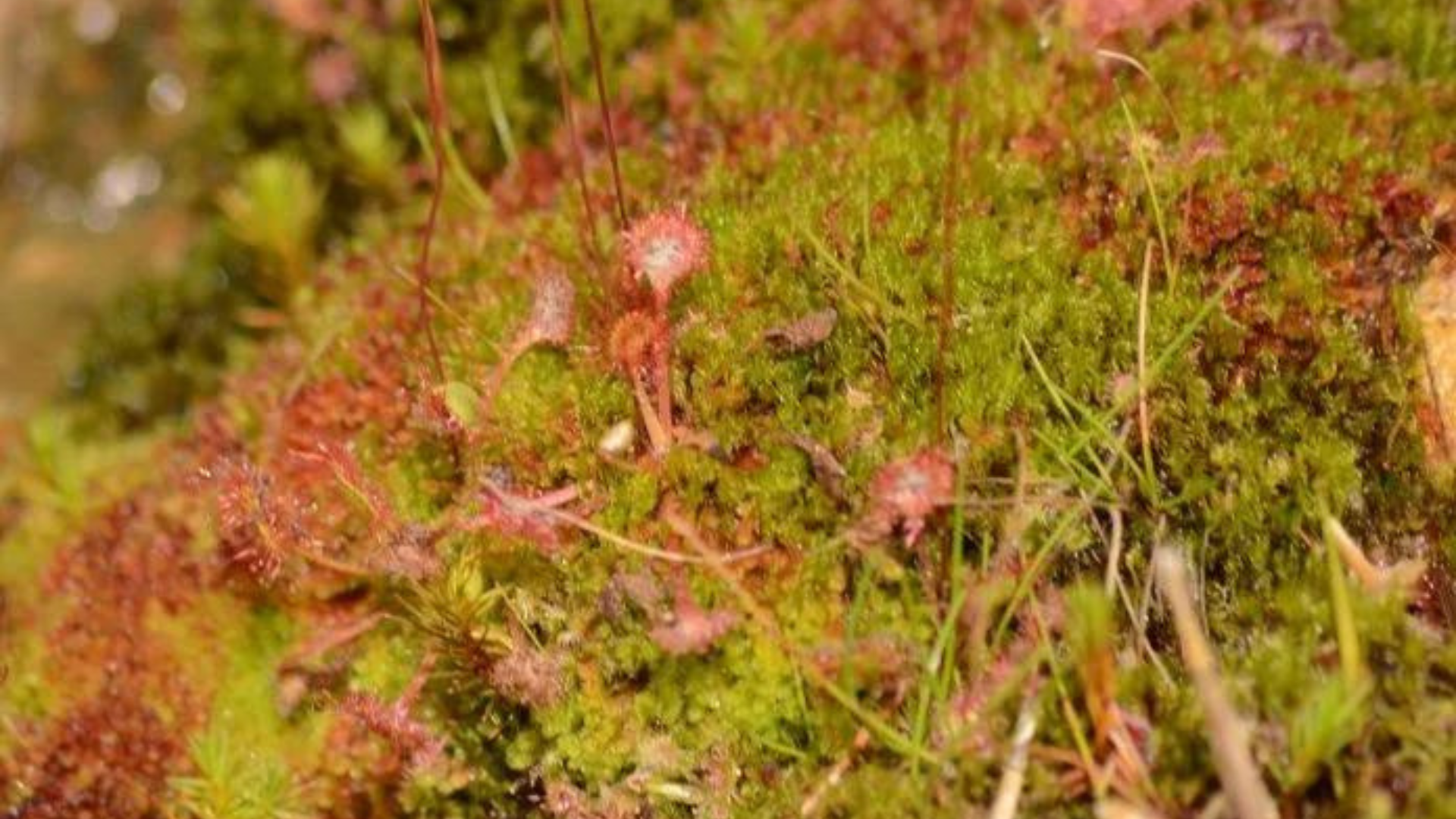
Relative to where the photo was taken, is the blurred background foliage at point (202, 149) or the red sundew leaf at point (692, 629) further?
the blurred background foliage at point (202, 149)

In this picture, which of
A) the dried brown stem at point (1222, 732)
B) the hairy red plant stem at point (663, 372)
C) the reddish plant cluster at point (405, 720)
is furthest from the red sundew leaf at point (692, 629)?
the dried brown stem at point (1222, 732)

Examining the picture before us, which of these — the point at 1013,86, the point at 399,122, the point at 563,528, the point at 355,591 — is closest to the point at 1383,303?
the point at 1013,86

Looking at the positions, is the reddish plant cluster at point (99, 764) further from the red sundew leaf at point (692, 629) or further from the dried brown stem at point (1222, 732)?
the dried brown stem at point (1222, 732)

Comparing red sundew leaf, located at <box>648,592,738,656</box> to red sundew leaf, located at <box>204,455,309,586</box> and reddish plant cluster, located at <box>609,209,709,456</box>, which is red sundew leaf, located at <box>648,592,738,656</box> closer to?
reddish plant cluster, located at <box>609,209,709,456</box>

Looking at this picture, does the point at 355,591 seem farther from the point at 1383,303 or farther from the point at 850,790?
the point at 1383,303

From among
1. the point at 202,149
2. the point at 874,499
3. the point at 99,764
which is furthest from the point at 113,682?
the point at 202,149

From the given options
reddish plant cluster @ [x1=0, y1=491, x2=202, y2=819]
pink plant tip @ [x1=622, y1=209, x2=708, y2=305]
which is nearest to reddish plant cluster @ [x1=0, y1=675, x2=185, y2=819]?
reddish plant cluster @ [x1=0, y1=491, x2=202, y2=819]

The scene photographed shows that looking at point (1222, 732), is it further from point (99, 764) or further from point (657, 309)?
point (99, 764)
